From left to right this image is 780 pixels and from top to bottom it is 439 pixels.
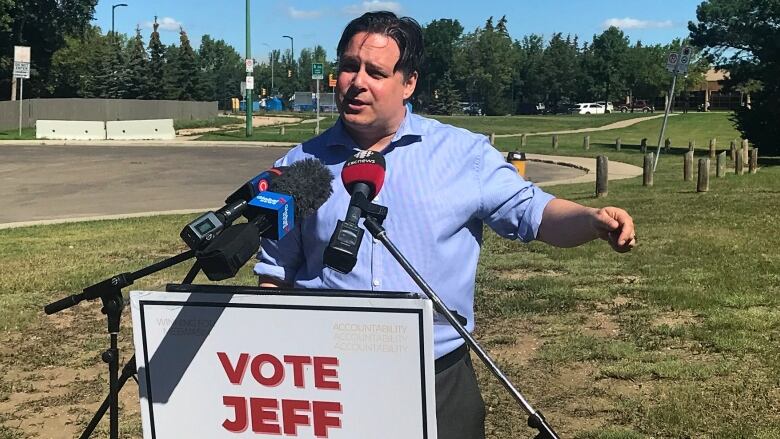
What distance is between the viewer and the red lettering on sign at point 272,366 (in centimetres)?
181

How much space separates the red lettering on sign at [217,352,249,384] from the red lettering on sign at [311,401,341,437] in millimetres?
182

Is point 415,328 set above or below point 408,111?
below

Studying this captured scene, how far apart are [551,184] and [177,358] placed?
16.7 metres

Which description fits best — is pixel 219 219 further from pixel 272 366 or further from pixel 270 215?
pixel 272 366

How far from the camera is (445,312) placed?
1.73 meters

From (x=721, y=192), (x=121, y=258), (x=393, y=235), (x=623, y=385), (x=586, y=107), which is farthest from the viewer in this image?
(x=586, y=107)

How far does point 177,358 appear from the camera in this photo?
185 centimetres

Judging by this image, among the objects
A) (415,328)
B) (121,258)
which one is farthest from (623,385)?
(121,258)

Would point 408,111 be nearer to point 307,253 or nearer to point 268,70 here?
point 307,253

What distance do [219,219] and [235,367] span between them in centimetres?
39

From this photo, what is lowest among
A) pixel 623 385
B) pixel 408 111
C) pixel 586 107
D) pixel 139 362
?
pixel 623 385

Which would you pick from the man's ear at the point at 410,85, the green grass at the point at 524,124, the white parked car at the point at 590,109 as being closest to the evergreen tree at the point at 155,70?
the green grass at the point at 524,124

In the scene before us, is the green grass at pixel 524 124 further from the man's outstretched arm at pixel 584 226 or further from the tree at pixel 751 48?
the man's outstretched arm at pixel 584 226

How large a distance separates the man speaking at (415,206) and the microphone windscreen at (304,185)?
0.21m
